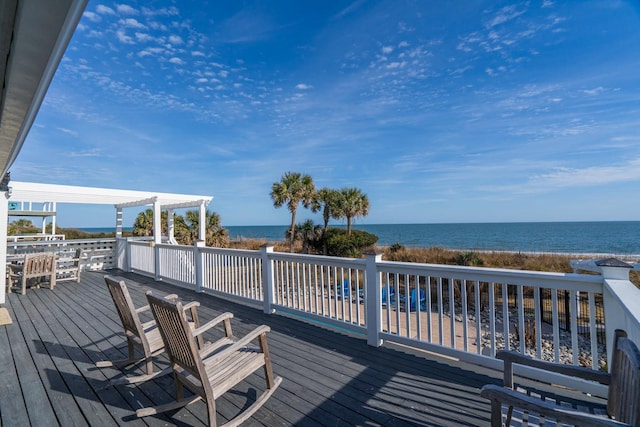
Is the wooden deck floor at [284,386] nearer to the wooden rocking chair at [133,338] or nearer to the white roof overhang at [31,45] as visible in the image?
the wooden rocking chair at [133,338]

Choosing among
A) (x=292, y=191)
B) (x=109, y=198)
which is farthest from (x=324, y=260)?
(x=292, y=191)

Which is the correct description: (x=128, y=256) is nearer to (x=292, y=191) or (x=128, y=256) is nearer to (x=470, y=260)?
(x=292, y=191)

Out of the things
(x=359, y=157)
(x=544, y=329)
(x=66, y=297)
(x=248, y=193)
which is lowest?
(x=544, y=329)

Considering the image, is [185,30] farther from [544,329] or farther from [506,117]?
[506,117]

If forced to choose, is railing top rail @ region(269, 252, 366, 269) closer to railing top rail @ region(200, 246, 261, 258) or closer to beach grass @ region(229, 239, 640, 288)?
railing top rail @ region(200, 246, 261, 258)

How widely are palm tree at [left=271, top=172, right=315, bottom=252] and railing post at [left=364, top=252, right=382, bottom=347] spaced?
1535 centimetres

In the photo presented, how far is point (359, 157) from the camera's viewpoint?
2341cm

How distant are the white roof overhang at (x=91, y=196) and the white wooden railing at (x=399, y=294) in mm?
1286

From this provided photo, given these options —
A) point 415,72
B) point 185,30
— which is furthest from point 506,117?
point 185,30

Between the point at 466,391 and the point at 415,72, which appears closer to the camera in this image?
the point at 466,391

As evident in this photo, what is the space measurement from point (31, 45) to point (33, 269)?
7.26 meters

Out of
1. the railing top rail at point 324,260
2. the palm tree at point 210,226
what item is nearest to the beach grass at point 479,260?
the palm tree at point 210,226

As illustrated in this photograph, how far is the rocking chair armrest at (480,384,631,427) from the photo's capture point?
96 centimetres

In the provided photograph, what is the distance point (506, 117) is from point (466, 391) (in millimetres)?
17560
